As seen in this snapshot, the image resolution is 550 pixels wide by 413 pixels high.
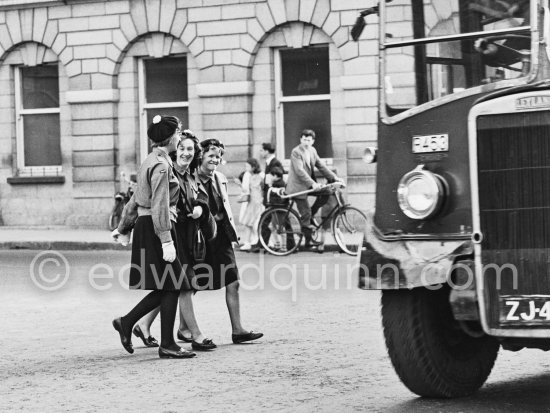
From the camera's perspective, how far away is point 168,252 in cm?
977

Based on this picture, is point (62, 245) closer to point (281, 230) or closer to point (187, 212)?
point (281, 230)

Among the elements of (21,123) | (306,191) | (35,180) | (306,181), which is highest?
(21,123)

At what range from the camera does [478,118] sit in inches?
276

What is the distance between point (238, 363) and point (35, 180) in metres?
20.2

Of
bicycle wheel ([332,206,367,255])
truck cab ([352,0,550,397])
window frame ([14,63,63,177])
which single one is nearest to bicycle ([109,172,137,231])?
window frame ([14,63,63,177])

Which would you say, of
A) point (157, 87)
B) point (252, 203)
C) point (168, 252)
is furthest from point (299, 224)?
point (168, 252)

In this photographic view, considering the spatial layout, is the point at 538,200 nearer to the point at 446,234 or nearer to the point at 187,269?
the point at 446,234

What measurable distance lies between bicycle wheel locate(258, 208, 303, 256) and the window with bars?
6225 millimetres

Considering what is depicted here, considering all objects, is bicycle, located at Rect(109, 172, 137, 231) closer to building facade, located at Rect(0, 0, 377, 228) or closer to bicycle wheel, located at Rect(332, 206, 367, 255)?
building facade, located at Rect(0, 0, 377, 228)

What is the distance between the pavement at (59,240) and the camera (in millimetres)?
23922

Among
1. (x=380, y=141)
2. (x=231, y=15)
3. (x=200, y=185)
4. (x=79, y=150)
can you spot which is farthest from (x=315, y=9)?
(x=380, y=141)

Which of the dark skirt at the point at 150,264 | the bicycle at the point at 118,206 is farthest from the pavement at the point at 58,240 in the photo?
the dark skirt at the point at 150,264

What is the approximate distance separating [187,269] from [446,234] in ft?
11.7

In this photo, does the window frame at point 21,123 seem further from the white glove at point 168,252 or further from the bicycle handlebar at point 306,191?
the white glove at point 168,252
